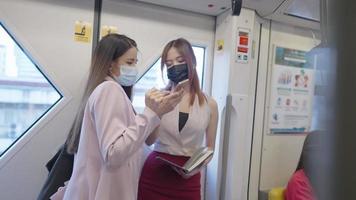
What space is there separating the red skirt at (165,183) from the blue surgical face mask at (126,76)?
0.46 metres

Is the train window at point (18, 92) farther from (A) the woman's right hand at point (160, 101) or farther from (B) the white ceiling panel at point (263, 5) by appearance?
(B) the white ceiling panel at point (263, 5)

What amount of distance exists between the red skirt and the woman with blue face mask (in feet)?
1.20

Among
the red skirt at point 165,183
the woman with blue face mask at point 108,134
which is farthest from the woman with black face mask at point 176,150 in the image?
the woman with blue face mask at point 108,134

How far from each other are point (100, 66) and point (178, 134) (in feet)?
1.77

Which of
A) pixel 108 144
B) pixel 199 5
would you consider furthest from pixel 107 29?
pixel 108 144

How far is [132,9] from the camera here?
193cm

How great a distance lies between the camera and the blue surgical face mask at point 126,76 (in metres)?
1.14

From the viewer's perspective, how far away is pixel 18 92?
1.74m

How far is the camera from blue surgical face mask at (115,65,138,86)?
1.14 metres

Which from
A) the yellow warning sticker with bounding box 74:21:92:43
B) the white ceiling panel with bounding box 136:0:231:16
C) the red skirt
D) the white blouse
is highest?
the white ceiling panel with bounding box 136:0:231:16

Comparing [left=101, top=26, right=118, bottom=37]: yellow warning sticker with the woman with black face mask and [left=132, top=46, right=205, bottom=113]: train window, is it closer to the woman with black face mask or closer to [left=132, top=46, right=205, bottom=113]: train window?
[left=132, top=46, right=205, bottom=113]: train window

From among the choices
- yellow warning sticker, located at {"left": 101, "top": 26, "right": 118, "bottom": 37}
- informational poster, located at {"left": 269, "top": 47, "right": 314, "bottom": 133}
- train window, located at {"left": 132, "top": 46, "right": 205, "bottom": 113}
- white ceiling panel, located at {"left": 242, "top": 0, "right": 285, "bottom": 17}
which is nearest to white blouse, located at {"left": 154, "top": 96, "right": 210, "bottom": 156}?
train window, located at {"left": 132, "top": 46, "right": 205, "bottom": 113}

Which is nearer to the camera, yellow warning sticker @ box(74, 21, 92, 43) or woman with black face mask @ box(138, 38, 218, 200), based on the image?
woman with black face mask @ box(138, 38, 218, 200)

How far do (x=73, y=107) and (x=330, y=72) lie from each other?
172 centimetres
